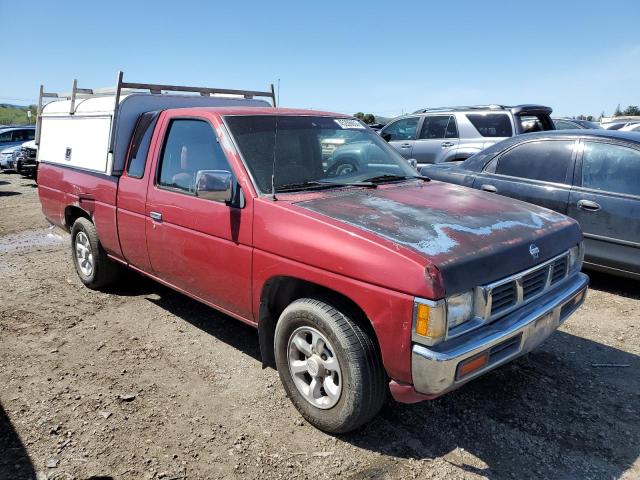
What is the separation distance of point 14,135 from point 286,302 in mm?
19416

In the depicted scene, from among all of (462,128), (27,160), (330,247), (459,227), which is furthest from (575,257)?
(27,160)

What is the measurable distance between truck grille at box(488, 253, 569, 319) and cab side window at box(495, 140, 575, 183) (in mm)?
2540

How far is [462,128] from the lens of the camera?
9.75 meters

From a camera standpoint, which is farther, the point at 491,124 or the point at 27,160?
the point at 27,160

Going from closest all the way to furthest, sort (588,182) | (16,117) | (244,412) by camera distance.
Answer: (244,412) → (588,182) → (16,117)

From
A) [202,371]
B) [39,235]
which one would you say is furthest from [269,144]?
[39,235]

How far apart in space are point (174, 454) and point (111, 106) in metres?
3.23

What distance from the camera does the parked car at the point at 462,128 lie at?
30.3 ft

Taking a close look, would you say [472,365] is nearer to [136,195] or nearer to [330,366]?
[330,366]

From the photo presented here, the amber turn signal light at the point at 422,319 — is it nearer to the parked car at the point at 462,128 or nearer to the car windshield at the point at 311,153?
the car windshield at the point at 311,153

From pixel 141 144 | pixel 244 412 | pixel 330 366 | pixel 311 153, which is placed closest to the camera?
pixel 330 366

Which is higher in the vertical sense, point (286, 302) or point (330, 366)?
point (286, 302)

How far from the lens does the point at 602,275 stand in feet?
19.2

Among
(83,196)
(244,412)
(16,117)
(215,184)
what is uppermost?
(16,117)
